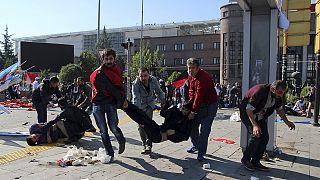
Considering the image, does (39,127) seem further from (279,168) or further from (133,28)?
(133,28)

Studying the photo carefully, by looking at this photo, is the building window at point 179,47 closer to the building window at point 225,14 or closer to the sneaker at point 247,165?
the building window at point 225,14

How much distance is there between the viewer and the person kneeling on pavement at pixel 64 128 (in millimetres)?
8008

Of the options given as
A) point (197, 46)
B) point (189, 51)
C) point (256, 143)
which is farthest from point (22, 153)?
point (197, 46)

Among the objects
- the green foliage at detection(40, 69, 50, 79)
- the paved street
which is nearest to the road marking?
the paved street

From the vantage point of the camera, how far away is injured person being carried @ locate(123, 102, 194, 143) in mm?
6307

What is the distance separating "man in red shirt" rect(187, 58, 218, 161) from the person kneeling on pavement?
3.01m

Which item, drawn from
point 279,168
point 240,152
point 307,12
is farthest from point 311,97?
point 279,168

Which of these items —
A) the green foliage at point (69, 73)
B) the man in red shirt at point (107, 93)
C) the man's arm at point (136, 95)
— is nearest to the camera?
the man in red shirt at point (107, 93)

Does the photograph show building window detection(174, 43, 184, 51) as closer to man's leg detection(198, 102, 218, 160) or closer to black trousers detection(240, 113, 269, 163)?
man's leg detection(198, 102, 218, 160)

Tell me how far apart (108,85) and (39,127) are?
9.36ft

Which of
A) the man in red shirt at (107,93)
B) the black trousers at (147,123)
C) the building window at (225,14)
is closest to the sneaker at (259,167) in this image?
the black trousers at (147,123)

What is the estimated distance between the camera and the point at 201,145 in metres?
6.41

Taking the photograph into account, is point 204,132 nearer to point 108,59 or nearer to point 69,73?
point 108,59

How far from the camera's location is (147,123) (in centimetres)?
634
